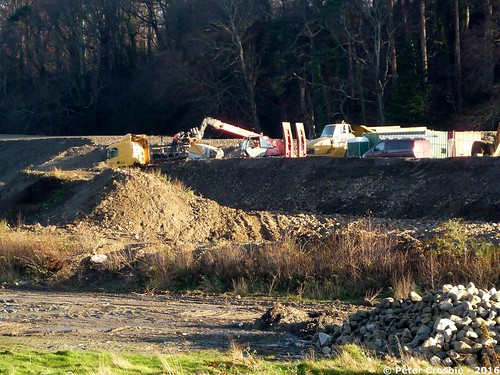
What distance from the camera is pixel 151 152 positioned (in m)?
44.3

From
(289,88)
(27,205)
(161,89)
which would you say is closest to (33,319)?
(27,205)

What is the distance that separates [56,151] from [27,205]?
26.9 m

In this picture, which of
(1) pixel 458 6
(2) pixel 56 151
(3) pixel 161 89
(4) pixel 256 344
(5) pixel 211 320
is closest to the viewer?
(4) pixel 256 344

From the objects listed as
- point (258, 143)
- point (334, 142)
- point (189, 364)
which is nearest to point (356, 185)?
point (334, 142)

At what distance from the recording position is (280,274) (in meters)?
19.3

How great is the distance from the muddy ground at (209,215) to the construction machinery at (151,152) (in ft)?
3.56

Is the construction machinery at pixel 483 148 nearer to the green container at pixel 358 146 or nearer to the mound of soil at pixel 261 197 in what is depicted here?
the green container at pixel 358 146

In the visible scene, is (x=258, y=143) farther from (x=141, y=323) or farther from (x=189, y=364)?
(x=189, y=364)

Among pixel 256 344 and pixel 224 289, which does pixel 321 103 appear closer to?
pixel 224 289

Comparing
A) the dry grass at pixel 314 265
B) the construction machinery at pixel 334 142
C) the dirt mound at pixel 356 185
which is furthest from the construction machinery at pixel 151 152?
the dry grass at pixel 314 265

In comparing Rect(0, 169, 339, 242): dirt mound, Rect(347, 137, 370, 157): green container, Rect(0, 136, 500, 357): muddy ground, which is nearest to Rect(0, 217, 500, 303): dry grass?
Rect(0, 136, 500, 357): muddy ground

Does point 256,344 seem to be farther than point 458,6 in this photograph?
No

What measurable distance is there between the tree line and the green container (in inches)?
496

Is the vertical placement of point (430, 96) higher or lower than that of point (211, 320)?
higher
